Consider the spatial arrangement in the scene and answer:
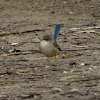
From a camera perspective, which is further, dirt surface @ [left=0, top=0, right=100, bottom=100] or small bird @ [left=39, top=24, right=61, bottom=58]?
small bird @ [left=39, top=24, right=61, bottom=58]

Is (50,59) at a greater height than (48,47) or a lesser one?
lesser

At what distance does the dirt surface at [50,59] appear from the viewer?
5.42 meters

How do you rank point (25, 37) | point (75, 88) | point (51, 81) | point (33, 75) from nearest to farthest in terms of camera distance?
point (75, 88), point (51, 81), point (33, 75), point (25, 37)

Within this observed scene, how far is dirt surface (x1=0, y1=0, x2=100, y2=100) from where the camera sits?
5418mm

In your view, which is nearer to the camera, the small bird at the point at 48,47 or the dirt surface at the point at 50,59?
the dirt surface at the point at 50,59

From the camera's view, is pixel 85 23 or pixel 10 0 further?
pixel 10 0

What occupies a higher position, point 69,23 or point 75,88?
point 69,23

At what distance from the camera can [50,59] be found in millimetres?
7711

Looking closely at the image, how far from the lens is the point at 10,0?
49.9 feet

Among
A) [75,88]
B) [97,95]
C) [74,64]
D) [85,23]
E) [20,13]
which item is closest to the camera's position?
[97,95]

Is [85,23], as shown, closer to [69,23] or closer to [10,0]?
[69,23]

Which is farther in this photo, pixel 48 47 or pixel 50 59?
pixel 50 59

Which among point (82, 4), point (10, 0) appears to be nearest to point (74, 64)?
point (82, 4)

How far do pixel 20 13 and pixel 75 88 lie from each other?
7.90 meters
